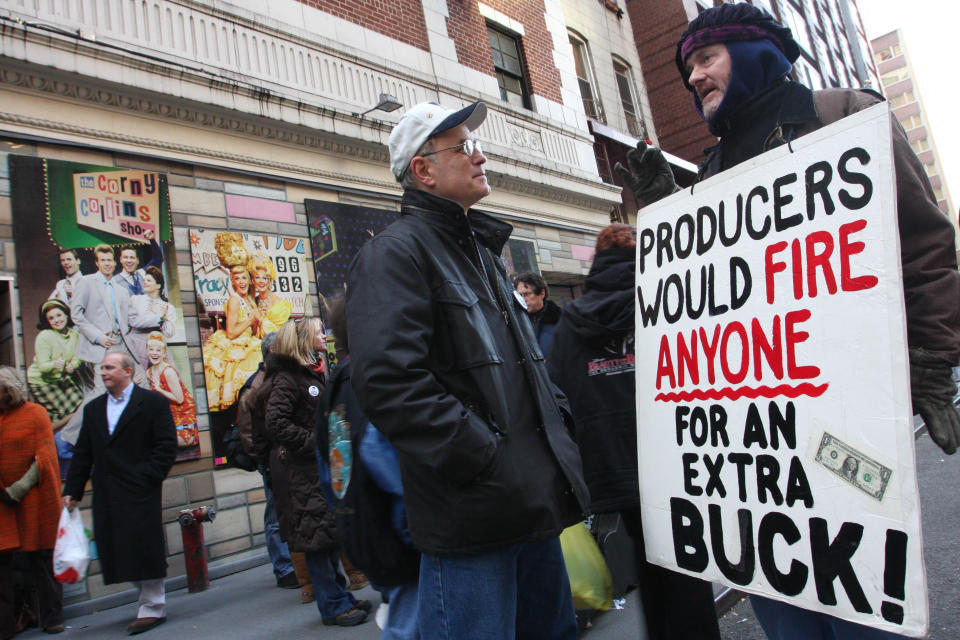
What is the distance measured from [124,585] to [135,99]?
4.40 m

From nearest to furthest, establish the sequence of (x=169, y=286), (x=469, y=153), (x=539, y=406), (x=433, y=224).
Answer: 1. (x=539, y=406)
2. (x=433, y=224)
3. (x=469, y=153)
4. (x=169, y=286)

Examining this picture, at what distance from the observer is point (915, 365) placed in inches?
67.7

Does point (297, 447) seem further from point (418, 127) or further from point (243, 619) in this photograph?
point (418, 127)

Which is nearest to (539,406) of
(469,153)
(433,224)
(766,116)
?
(433,224)

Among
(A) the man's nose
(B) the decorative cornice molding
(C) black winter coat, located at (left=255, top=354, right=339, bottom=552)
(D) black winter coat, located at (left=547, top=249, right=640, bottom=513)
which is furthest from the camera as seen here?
(B) the decorative cornice molding

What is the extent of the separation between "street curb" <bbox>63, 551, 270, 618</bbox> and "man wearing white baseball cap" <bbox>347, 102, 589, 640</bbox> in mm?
4754

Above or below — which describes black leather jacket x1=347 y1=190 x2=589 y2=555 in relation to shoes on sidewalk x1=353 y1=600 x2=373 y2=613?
above

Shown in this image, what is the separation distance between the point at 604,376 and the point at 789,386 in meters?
1.19

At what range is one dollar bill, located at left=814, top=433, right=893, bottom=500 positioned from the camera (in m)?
1.55

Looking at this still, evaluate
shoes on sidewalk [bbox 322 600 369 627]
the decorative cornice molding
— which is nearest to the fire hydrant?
shoes on sidewalk [bbox 322 600 369 627]

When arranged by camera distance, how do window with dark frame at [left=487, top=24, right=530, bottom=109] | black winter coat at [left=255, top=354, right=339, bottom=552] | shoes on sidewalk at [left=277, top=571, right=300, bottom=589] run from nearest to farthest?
black winter coat at [left=255, top=354, right=339, bottom=552] < shoes on sidewalk at [left=277, top=571, right=300, bottom=589] < window with dark frame at [left=487, top=24, right=530, bottom=109]

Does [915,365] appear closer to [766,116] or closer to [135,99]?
[766,116]

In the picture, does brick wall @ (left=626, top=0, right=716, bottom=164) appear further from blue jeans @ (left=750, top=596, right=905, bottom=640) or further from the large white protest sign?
blue jeans @ (left=750, top=596, right=905, bottom=640)

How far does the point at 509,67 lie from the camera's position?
12414 millimetres
